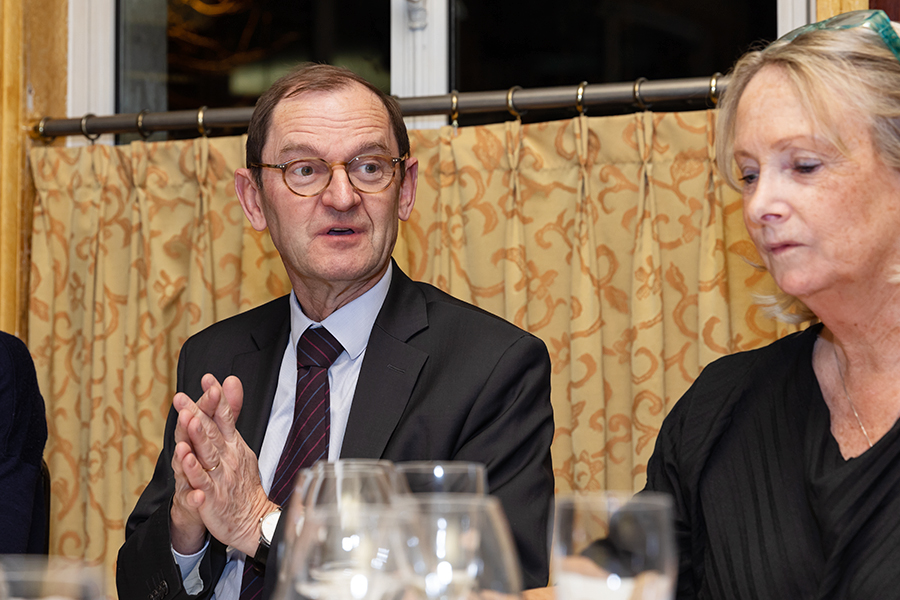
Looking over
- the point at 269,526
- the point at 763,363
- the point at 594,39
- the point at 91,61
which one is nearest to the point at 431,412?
the point at 269,526

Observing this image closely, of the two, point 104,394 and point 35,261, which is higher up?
point 35,261

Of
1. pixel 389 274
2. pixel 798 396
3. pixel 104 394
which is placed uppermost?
pixel 389 274

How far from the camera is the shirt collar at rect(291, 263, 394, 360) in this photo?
5.69 feet

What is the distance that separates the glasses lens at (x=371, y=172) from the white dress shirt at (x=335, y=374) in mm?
168

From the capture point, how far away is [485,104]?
2502 millimetres

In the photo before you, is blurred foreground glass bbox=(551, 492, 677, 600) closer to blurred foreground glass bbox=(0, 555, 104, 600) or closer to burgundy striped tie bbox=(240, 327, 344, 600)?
blurred foreground glass bbox=(0, 555, 104, 600)

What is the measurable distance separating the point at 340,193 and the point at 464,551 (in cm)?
117

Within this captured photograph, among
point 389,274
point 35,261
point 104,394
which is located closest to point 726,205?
point 389,274

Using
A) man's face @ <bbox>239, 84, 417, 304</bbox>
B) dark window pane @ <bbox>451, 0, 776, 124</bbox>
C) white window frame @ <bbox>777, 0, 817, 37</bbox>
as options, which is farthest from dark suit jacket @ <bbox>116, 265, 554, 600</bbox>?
white window frame @ <bbox>777, 0, 817, 37</bbox>

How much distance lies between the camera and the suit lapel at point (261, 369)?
171 centimetres

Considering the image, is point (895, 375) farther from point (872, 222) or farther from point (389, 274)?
point (389, 274)

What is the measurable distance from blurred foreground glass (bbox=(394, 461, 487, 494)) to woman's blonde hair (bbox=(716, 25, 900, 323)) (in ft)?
2.30

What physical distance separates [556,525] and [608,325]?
1.83 meters

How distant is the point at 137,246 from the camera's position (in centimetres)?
284
